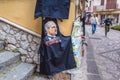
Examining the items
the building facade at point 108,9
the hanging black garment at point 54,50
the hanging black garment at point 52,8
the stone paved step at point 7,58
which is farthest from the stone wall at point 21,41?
the building facade at point 108,9

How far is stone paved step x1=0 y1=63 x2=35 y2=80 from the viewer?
4.49 m

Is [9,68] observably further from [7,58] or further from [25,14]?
[25,14]

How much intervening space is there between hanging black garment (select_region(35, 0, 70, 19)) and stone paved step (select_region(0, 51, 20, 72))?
3.14ft

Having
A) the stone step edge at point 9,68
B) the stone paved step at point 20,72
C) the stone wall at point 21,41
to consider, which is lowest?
the stone paved step at point 20,72

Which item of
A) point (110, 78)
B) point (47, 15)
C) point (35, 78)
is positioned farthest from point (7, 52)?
point (110, 78)

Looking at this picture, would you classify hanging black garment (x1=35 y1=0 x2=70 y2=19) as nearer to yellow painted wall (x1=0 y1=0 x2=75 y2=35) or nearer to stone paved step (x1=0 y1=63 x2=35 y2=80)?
yellow painted wall (x1=0 y1=0 x2=75 y2=35)

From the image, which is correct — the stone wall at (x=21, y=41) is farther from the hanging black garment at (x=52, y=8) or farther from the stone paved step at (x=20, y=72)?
the hanging black garment at (x=52, y=8)

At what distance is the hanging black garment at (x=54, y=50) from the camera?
4.99m

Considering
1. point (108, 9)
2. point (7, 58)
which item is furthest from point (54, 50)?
point (108, 9)

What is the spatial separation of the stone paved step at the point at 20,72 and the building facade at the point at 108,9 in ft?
128

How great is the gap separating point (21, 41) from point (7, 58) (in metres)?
0.62

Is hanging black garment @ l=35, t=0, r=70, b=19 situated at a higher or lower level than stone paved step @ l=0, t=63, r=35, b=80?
higher

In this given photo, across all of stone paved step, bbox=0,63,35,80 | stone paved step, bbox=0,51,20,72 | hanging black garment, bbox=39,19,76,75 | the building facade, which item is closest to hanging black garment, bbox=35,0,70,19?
hanging black garment, bbox=39,19,76,75

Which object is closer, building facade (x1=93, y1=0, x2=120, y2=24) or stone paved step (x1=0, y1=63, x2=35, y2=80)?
stone paved step (x1=0, y1=63, x2=35, y2=80)
